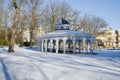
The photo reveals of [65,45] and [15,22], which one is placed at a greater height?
[15,22]

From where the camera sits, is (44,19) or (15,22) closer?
(15,22)

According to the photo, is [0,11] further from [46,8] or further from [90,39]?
[90,39]

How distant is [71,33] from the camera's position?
134ft

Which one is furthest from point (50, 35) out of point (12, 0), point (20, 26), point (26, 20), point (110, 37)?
point (110, 37)

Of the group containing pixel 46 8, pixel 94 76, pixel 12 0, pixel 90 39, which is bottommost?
pixel 94 76

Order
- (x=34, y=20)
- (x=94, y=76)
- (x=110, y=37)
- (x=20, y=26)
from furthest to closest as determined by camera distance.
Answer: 1. (x=110, y=37)
2. (x=20, y=26)
3. (x=34, y=20)
4. (x=94, y=76)

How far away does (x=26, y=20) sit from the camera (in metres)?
67.8

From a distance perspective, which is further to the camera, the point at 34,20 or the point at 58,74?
the point at 34,20

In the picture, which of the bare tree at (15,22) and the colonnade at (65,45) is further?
the colonnade at (65,45)

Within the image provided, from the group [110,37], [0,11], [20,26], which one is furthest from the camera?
[110,37]

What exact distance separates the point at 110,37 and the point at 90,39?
95044mm

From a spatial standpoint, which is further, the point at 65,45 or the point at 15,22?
the point at 65,45

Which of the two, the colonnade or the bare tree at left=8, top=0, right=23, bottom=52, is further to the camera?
the colonnade

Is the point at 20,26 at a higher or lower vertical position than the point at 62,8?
lower
